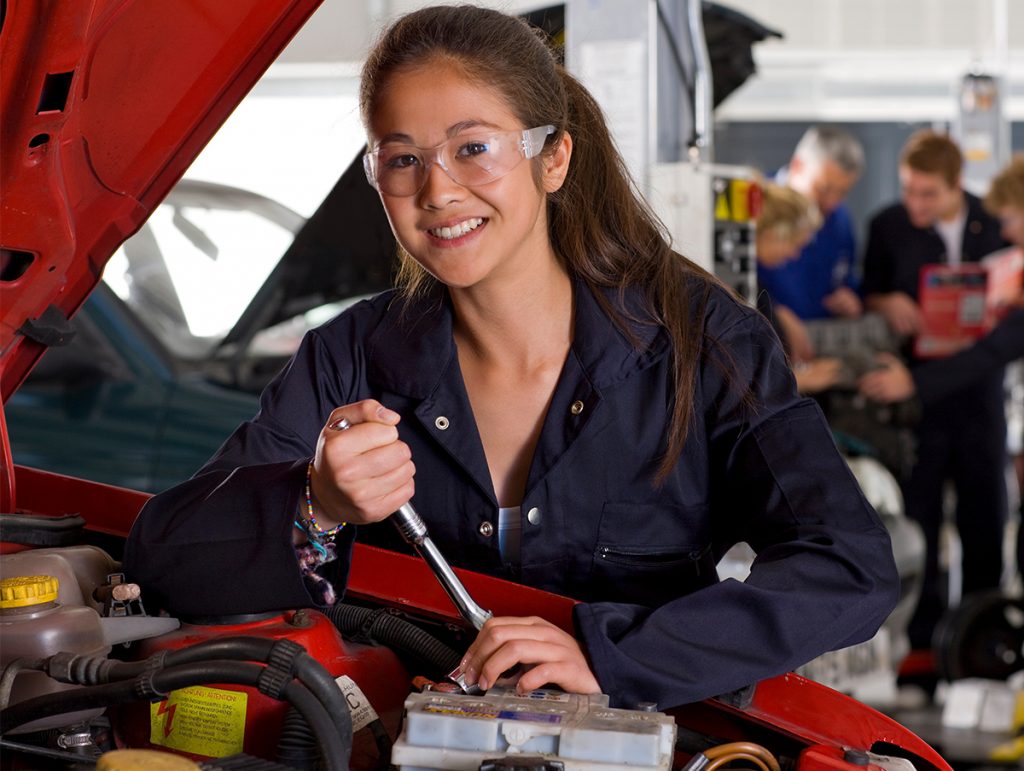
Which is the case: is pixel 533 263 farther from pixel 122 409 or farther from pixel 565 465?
pixel 122 409

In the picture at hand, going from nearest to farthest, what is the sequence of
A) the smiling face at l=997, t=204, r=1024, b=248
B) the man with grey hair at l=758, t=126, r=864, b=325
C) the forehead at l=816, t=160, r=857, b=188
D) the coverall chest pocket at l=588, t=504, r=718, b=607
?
the coverall chest pocket at l=588, t=504, r=718, b=607, the smiling face at l=997, t=204, r=1024, b=248, the man with grey hair at l=758, t=126, r=864, b=325, the forehead at l=816, t=160, r=857, b=188

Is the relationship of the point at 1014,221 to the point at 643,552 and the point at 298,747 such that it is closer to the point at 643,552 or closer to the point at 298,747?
the point at 643,552

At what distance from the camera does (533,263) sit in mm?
1649

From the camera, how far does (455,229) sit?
4.98 feet

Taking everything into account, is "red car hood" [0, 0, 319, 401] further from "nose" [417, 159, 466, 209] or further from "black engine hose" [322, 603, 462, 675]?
"black engine hose" [322, 603, 462, 675]

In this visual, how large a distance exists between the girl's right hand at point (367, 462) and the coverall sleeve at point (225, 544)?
4.3 inches

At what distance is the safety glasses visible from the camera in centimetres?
147

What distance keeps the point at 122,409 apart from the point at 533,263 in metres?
2.13

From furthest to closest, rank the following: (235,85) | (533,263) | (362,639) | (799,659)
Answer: (533,263) → (235,85) → (362,639) → (799,659)

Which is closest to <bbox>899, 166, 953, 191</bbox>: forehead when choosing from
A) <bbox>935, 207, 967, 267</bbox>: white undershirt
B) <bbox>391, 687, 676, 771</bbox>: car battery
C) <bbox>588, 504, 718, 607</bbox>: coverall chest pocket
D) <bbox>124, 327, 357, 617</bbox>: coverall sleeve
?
<bbox>935, 207, 967, 267</bbox>: white undershirt

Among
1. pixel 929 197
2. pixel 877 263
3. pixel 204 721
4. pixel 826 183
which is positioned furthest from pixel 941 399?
pixel 204 721

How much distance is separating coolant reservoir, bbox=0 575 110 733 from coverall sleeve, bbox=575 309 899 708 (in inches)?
18.9

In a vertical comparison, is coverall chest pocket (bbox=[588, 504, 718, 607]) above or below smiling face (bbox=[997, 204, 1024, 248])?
below

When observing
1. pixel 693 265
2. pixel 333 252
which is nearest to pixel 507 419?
pixel 693 265
